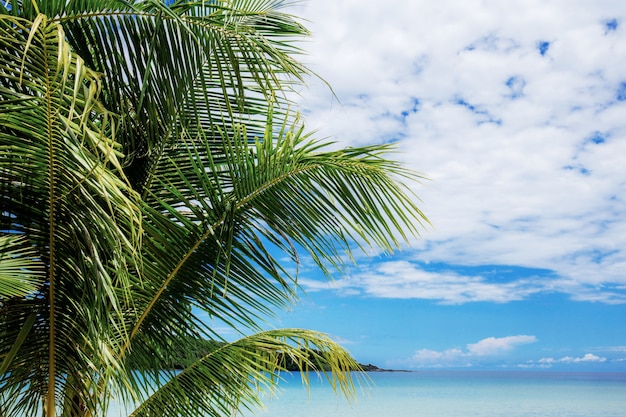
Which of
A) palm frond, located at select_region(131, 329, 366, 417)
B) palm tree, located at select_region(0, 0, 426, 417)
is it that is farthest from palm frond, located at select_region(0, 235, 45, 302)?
palm frond, located at select_region(131, 329, 366, 417)

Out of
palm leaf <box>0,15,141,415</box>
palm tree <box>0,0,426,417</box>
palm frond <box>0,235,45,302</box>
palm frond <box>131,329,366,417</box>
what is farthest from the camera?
palm frond <box>131,329,366,417</box>

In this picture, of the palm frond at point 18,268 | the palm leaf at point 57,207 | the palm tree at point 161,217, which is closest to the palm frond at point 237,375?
the palm tree at point 161,217

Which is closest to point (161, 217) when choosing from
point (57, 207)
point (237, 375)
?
point (57, 207)

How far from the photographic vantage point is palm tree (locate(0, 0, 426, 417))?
102 inches

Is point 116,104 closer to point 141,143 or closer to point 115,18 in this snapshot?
point 115,18

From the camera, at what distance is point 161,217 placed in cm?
347

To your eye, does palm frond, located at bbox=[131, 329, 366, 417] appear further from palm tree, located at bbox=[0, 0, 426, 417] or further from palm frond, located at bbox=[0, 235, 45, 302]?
palm frond, located at bbox=[0, 235, 45, 302]

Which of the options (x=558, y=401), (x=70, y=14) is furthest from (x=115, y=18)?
(x=558, y=401)

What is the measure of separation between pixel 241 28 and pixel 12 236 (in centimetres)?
134

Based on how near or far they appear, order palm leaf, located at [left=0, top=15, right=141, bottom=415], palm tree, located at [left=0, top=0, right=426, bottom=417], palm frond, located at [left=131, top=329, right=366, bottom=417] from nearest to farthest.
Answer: palm leaf, located at [left=0, top=15, right=141, bottom=415] → palm tree, located at [left=0, top=0, right=426, bottom=417] → palm frond, located at [left=131, top=329, right=366, bottom=417]

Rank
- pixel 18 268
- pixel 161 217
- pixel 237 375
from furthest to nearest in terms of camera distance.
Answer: pixel 237 375
pixel 161 217
pixel 18 268

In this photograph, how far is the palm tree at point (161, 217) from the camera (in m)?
2.60

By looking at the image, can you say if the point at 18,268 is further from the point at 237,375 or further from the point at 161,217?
the point at 237,375

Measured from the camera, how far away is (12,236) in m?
2.85
